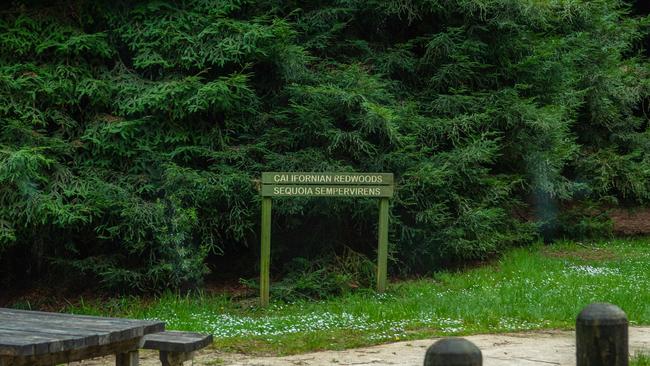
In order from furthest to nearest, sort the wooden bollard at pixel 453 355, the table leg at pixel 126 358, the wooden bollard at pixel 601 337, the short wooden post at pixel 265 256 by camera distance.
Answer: the short wooden post at pixel 265 256 < the table leg at pixel 126 358 < the wooden bollard at pixel 601 337 < the wooden bollard at pixel 453 355

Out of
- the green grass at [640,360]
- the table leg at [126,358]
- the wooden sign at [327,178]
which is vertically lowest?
the green grass at [640,360]

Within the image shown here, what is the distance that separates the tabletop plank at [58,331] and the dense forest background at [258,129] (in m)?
5.08

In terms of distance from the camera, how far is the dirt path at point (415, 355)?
8805 millimetres

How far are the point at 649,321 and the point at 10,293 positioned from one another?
8623 mm

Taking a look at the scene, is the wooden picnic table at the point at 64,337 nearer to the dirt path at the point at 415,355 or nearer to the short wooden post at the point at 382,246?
the dirt path at the point at 415,355

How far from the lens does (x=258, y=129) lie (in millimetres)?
14289

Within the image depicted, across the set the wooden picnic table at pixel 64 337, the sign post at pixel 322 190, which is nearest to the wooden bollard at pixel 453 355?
the wooden picnic table at pixel 64 337

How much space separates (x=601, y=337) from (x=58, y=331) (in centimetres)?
360

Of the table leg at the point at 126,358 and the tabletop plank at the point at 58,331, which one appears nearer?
the tabletop plank at the point at 58,331

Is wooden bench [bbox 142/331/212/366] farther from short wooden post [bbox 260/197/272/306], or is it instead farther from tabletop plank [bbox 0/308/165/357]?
short wooden post [bbox 260/197/272/306]

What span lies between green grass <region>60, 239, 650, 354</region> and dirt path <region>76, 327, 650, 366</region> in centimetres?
34

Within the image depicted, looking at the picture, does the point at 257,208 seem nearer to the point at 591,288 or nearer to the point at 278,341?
the point at 278,341

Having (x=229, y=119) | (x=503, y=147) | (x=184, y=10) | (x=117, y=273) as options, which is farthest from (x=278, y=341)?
(x=503, y=147)

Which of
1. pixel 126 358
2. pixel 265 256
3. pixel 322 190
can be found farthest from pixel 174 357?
pixel 322 190
